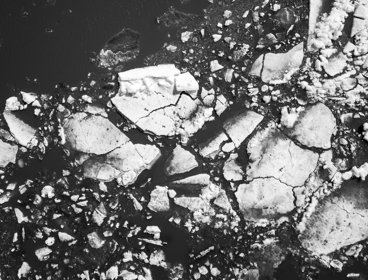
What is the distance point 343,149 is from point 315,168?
0.13 metres

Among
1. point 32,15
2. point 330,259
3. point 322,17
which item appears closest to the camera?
point 330,259

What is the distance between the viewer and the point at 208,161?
1445 millimetres

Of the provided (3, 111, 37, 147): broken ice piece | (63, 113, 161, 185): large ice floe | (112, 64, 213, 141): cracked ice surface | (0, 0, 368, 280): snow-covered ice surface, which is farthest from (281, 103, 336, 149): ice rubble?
(3, 111, 37, 147): broken ice piece

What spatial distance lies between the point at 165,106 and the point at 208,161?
0.26 metres

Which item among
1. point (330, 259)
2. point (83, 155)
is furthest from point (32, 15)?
point (330, 259)

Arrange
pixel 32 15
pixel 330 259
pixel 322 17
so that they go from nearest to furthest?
1. pixel 330 259
2. pixel 322 17
3. pixel 32 15

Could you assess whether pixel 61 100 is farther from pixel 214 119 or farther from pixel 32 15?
pixel 214 119

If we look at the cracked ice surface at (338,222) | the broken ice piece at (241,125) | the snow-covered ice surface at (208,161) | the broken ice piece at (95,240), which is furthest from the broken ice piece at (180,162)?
the cracked ice surface at (338,222)

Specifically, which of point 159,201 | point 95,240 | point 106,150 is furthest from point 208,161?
point 95,240

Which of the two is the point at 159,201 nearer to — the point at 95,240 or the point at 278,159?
the point at 95,240

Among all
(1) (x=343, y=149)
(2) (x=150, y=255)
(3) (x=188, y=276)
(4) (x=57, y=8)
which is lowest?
(3) (x=188, y=276)

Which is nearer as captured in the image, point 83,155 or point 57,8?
point 83,155

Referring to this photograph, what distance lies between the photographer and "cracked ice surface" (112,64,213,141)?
4.78ft

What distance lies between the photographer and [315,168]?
1402 millimetres
